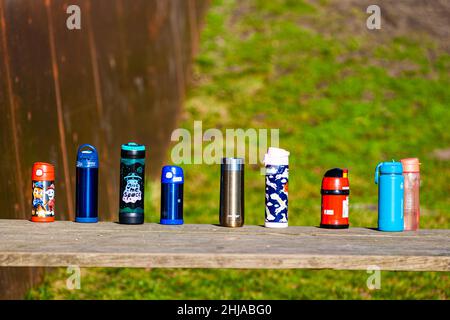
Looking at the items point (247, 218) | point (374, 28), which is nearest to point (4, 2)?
point (247, 218)

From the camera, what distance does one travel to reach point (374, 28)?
14.2 metres

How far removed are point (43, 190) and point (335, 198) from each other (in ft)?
4.85

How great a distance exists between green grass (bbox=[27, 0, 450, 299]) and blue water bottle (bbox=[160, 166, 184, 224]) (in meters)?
2.09

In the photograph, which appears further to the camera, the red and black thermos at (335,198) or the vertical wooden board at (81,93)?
the vertical wooden board at (81,93)

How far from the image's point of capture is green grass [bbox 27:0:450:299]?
21.7 ft

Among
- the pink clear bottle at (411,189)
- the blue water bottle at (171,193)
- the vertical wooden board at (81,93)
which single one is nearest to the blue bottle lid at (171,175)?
the blue water bottle at (171,193)

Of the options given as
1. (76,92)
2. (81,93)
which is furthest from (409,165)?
(81,93)

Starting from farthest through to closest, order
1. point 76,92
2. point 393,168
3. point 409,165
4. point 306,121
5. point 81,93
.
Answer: point 306,121 → point 81,93 → point 76,92 → point 409,165 → point 393,168

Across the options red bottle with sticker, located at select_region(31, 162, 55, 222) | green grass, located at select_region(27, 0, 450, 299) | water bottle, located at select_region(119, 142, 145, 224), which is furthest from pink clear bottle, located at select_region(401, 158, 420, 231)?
green grass, located at select_region(27, 0, 450, 299)

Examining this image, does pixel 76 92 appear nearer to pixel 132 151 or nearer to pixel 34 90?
pixel 34 90

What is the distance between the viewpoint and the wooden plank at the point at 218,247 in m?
3.13

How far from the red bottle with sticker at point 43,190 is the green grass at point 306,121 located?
1.84m

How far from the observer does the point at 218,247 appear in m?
3.34

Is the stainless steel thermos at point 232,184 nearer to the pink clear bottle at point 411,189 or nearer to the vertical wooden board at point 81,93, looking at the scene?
the pink clear bottle at point 411,189
